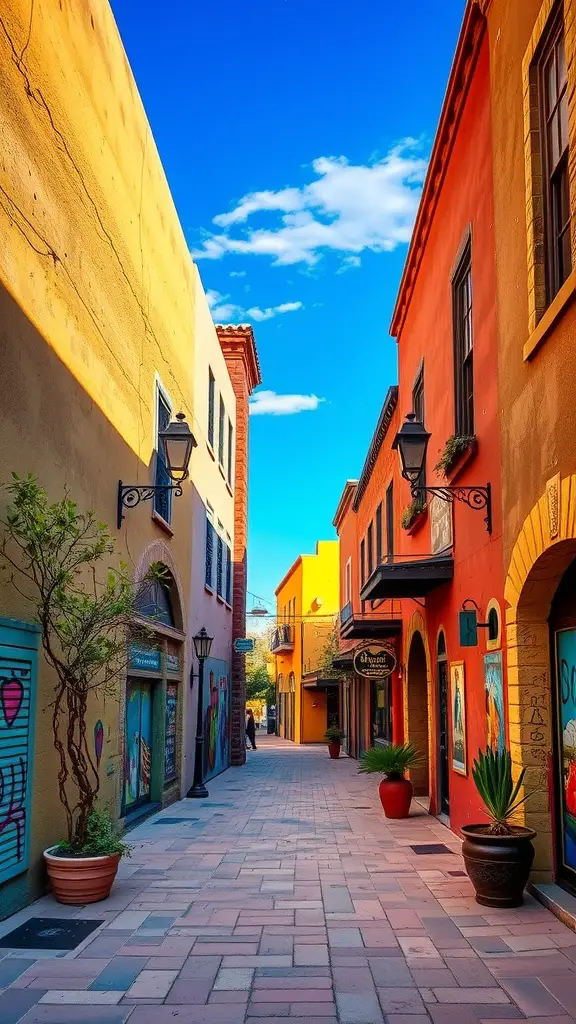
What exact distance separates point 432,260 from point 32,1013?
1075 centimetres

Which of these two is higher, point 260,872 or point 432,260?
point 432,260

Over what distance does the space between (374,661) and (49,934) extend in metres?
9.66

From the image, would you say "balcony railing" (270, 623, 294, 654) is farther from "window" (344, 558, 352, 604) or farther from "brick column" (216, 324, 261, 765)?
"brick column" (216, 324, 261, 765)

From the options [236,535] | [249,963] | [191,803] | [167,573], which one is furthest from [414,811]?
[236,535]

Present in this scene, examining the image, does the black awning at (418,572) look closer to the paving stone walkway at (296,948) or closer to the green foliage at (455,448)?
the green foliage at (455,448)

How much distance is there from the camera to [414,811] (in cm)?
1317

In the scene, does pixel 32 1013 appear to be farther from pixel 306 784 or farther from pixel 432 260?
pixel 306 784

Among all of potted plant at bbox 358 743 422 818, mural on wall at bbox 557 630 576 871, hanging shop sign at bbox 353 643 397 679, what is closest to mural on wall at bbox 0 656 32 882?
mural on wall at bbox 557 630 576 871

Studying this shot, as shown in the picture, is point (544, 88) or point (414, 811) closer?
point (544, 88)

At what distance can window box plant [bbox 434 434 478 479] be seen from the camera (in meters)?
9.42

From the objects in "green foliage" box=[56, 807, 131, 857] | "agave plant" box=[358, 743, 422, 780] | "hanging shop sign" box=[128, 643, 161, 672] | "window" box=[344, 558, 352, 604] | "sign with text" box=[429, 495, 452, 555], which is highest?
"window" box=[344, 558, 352, 604]

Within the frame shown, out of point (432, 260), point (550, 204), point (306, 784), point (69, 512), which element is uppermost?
point (432, 260)

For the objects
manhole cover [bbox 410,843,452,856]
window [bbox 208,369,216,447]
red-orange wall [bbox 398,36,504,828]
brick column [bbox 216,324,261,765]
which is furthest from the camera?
brick column [bbox 216,324,261,765]

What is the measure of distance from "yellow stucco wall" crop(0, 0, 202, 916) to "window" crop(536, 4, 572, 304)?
160 inches
